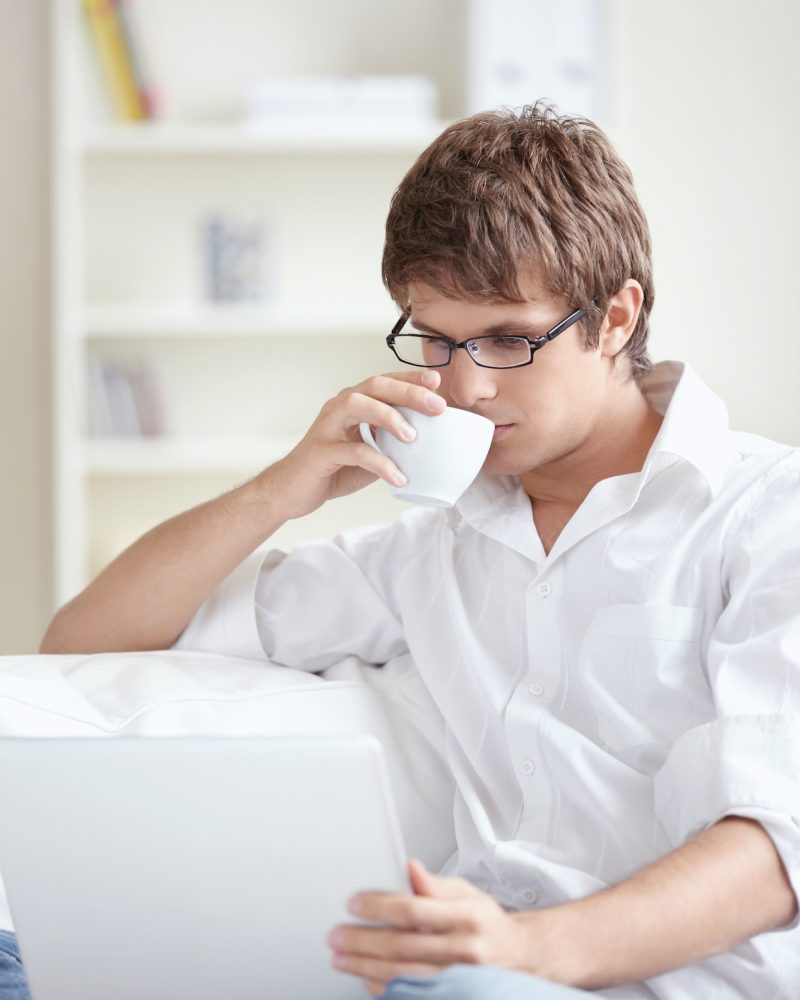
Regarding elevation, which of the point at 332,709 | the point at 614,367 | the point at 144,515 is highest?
the point at 614,367

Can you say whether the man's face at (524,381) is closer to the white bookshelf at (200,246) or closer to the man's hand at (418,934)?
the man's hand at (418,934)

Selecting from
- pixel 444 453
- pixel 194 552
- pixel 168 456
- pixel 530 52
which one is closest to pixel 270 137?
pixel 530 52

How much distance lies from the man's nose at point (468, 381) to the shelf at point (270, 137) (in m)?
1.92

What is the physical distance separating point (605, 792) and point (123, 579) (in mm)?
634

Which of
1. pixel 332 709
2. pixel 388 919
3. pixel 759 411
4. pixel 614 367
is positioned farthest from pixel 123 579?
pixel 759 411

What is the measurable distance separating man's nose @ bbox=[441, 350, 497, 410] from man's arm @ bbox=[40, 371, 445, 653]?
136mm

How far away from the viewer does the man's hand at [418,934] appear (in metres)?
0.84

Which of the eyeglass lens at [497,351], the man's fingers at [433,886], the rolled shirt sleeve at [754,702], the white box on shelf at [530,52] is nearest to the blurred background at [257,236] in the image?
the white box on shelf at [530,52]

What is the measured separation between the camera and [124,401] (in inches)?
125

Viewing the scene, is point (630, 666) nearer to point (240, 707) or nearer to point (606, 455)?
point (606, 455)

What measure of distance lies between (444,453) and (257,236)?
2.07 meters

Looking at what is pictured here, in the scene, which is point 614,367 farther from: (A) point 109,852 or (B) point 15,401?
(B) point 15,401

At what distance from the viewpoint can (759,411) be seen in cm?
338

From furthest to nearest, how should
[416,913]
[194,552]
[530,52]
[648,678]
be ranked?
[530,52] → [194,552] → [648,678] → [416,913]
